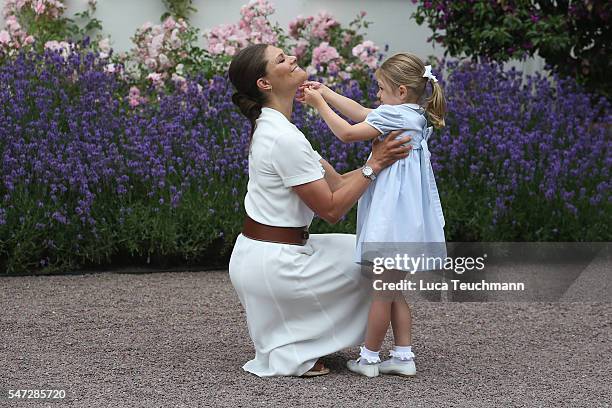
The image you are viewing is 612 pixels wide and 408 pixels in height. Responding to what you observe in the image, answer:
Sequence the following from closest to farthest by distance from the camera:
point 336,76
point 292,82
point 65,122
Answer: point 292,82 → point 65,122 → point 336,76

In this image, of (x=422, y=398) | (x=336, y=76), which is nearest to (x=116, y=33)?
(x=336, y=76)

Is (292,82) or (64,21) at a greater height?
(64,21)

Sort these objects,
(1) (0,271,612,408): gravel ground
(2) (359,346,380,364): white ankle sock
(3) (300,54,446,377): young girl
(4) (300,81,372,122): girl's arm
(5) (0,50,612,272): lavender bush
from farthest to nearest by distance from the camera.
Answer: (5) (0,50,612,272): lavender bush
(4) (300,81,372,122): girl's arm
(2) (359,346,380,364): white ankle sock
(3) (300,54,446,377): young girl
(1) (0,271,612,408): gravel ground

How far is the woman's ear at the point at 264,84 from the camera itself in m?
4.03

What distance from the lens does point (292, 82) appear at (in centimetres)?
403

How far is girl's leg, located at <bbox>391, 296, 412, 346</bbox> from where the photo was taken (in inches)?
156

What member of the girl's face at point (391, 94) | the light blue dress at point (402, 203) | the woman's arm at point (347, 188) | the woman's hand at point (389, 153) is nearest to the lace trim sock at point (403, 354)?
the light blue dress at point (402, 203)

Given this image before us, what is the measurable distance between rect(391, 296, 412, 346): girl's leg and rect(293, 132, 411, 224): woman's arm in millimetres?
373

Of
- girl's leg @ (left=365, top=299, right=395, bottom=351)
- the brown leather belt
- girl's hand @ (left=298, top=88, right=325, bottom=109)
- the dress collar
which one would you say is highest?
girl's hand @ (left=298, top=88, right=325, bottom=109)

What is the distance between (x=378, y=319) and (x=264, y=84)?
917mm

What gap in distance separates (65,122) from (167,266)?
3.37 feet

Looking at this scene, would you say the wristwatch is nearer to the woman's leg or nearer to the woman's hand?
the woman's hand

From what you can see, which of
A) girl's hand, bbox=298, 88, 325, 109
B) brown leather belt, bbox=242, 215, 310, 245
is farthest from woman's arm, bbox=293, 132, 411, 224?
girl's hand, bbox=298, 88, 325, 109

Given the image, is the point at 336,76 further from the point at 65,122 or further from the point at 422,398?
the point at 422,398
